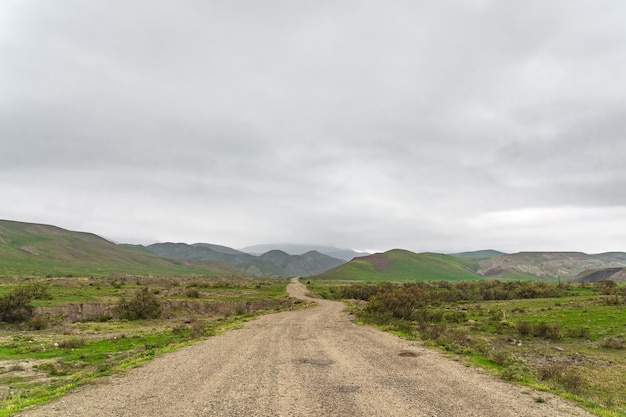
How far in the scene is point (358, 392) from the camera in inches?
Answer: 531

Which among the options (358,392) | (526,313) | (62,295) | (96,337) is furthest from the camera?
(62,295)

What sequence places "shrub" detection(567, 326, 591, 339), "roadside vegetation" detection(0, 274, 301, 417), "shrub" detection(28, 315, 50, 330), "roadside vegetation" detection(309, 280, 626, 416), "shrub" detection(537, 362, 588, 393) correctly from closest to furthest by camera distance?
"shrub" detection(537, 362, 588, 393), "roadside vegetation" detection(309, 280, 626, 416), "roadside vegetation" detection(0, 274, 301, 417), "shrub" detection(567, 326, 591, 339), "shrub" detection(28, 315, 50, 330)

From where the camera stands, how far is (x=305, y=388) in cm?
1399

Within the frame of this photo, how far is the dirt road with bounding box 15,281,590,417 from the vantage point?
38.1 feet

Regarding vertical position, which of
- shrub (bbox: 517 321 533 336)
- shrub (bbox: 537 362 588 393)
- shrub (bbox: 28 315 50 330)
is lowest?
shrub (bbox: 28 315 50 330)

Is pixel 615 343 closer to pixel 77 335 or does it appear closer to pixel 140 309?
pixel 77 335

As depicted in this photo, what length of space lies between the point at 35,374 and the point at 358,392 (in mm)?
16936

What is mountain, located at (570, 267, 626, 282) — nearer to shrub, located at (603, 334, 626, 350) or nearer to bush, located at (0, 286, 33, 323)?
shrub, located at (603, 334, 626, 350)

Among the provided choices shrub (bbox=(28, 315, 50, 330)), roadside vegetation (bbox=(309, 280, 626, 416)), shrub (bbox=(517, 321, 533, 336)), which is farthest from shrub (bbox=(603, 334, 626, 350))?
shrub (bbox=(28, 315, 50, 330))

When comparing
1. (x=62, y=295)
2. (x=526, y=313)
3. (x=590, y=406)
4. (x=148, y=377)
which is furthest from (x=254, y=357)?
(x=62, y=295)

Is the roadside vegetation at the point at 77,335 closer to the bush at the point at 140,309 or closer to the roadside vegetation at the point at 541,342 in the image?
the bush at the point at 140,309

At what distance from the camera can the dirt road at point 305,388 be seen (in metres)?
11.6

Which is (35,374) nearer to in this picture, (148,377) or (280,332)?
(148,377)

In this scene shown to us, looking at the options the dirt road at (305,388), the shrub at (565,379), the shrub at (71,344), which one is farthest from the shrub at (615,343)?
the shrub at (71,344)
